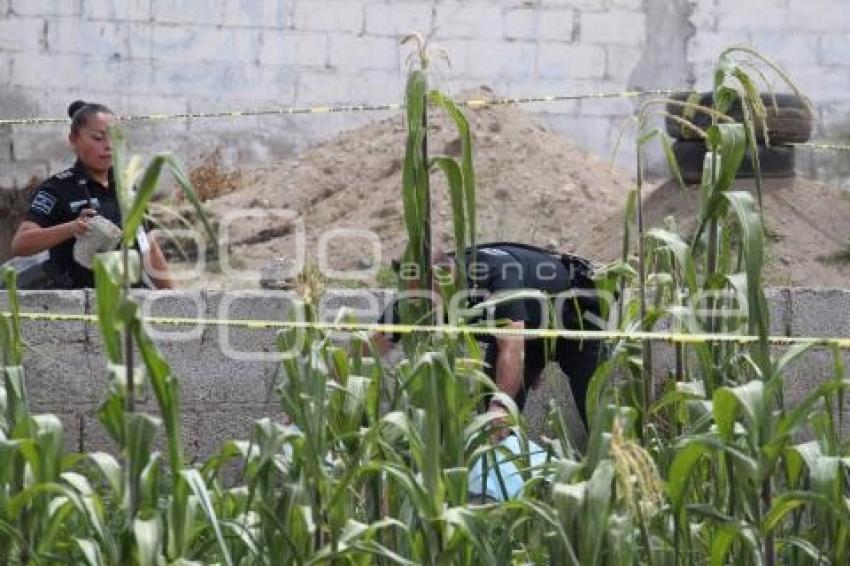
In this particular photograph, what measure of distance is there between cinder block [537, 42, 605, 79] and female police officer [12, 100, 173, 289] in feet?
16.3

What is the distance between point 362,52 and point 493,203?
7.02 ft

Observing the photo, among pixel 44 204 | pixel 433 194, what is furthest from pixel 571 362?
pixel 433 194

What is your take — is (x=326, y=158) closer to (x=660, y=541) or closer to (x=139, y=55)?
(x=139, y=55)

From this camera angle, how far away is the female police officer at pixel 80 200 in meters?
6.69

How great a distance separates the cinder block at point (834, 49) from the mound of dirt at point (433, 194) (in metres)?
1.81

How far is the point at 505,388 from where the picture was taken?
558 centimetres

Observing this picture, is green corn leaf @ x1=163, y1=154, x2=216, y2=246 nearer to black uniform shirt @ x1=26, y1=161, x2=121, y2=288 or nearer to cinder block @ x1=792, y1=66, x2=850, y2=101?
black uniform shirt @ x1=26, y1=161, x2=121, y2=288

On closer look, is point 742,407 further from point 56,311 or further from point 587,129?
point 587,129

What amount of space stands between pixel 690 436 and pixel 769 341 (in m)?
0.24

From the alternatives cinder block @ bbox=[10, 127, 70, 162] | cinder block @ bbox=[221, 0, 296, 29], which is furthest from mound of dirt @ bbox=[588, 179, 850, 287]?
cinder block @ bbox=[10, 127, 70, 162]

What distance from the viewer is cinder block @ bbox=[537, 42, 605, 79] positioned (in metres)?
11.5

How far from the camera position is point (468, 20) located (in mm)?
11430

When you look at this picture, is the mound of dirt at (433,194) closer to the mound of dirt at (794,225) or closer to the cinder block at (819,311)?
the mound of dirt at (794,225)

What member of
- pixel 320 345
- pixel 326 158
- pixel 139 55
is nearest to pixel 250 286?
pixel 326 158
